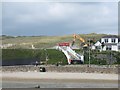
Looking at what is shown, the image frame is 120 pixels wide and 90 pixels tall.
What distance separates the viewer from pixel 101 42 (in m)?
75.4

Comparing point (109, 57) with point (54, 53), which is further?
point (54, 53)

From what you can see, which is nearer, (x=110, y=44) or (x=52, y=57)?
(x=52, y=57)

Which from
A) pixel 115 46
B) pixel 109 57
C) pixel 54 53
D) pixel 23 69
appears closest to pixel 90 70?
pixel 23 69

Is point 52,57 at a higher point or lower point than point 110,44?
lower

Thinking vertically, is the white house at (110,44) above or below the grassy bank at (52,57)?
above

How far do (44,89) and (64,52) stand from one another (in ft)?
133

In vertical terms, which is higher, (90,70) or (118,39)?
(118,39)

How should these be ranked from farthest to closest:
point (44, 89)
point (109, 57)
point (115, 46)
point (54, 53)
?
point (115, 46) < point (54, 53) < point (109, 57) < point (44, 89)

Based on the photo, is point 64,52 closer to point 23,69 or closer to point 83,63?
point 83,63

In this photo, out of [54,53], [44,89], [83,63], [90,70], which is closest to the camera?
[44,89]

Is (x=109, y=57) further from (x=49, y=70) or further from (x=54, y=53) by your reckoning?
(x=49, y=70)

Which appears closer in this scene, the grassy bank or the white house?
the grassy bank

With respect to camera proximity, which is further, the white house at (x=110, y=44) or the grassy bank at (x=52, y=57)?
the white house at (x=110, y=44)

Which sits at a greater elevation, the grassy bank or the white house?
the white house
